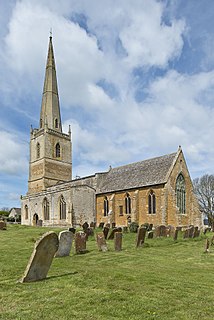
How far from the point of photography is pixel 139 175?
34.2m

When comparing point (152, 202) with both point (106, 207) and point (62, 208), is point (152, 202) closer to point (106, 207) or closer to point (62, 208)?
point (106, 207)

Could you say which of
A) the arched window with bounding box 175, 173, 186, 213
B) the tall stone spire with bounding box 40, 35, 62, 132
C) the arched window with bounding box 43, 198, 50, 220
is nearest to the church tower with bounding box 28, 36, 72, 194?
the tall stone spire with bounding box 40, 35, 62, 132

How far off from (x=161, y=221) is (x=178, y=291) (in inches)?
940

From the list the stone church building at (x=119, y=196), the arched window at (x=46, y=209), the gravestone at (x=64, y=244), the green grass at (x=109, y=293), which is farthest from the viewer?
the arched window at (x=46, y=209)

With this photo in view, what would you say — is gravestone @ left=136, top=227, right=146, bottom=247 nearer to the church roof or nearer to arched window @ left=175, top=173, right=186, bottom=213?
the church roof

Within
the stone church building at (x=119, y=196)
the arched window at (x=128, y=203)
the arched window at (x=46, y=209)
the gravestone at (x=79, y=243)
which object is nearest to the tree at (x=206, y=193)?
the stone church building at (x=119, y=196)

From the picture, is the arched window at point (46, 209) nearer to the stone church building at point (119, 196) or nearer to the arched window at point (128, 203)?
the stone church building at point (119, 196)

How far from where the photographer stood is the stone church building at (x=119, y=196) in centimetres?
3061

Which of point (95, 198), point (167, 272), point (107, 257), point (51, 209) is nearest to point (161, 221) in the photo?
point (95, 198)

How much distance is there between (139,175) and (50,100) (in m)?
22.7

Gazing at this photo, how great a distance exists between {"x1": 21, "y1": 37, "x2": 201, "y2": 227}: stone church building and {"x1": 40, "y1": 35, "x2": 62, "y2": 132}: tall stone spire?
1655 mm

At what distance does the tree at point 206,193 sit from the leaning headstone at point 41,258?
43230 millimetres

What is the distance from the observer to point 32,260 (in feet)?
22.7

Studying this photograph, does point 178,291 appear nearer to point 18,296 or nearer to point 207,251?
point 18,296
